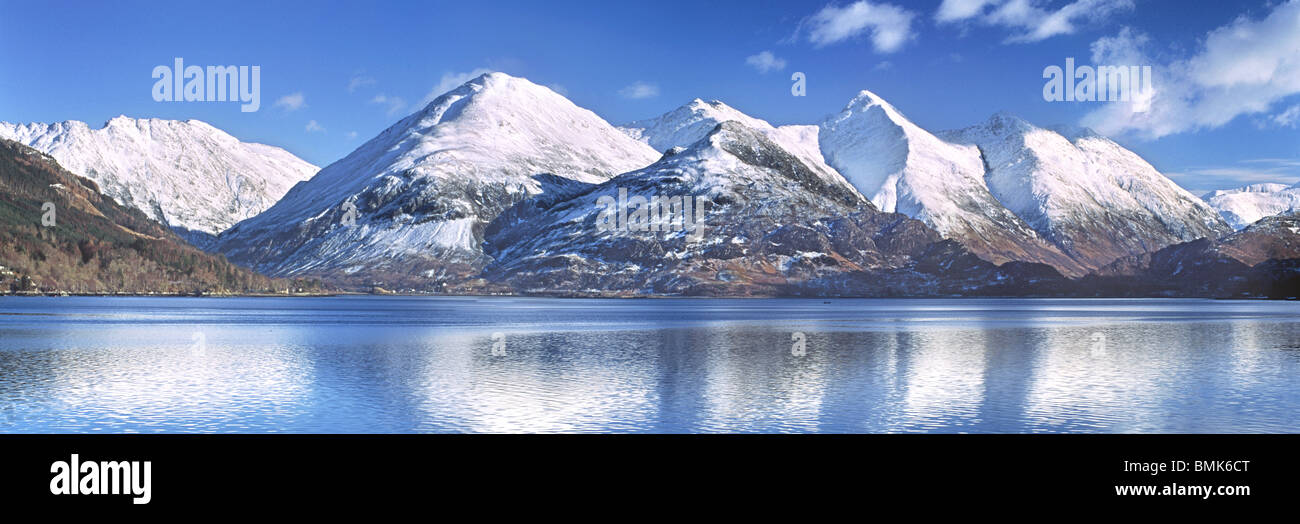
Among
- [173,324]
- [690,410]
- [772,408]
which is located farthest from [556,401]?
[173,324]

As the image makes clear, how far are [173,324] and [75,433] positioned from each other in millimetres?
142249

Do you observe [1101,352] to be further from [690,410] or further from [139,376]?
[139,376]

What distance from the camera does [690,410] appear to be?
69500 mm

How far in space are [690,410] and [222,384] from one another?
131ft

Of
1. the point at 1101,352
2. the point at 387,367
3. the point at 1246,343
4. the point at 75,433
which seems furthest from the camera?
the point at 1246,343

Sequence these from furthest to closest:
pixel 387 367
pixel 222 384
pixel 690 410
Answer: pixel 387 367 < pixel 222 384 < pixel 690 410

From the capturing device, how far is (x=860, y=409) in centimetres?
7038

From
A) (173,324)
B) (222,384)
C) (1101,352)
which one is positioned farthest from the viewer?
(173,324)

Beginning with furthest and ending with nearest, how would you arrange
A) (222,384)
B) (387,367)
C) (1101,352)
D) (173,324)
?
(173,324) → (1101,352) → (387,367) → (222,384)
